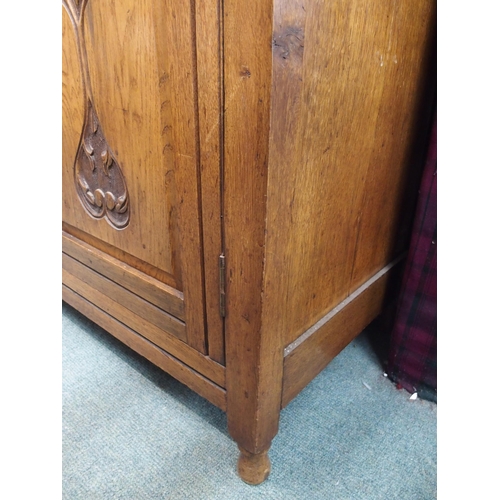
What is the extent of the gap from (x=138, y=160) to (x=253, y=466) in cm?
50

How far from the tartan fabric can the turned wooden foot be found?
0.37 metres

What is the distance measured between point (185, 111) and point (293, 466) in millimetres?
590

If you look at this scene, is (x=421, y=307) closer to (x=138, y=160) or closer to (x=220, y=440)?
(x=220, y=440)

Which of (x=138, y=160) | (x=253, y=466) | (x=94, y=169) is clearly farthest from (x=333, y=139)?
(x=253, y=466)

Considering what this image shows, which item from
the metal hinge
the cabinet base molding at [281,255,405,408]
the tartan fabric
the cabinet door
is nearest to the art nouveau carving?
the cabinet door

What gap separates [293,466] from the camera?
704 mm

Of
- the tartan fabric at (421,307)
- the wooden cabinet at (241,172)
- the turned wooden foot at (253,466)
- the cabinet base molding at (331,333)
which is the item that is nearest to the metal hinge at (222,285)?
the wooden cabinet at (241,172)

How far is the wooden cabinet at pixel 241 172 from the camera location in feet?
1.45

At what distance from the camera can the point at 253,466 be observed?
660mm

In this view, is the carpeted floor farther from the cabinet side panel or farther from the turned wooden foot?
the cabinet side panel

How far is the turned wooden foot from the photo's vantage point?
25.8 inches

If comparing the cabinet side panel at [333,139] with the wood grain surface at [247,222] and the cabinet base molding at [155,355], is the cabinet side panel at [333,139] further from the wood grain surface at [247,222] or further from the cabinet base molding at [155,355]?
the cabinet base molding at [155,355]
